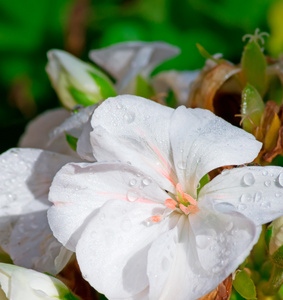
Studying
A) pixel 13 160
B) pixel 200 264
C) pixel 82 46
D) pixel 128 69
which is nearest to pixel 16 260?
pixel 13 160

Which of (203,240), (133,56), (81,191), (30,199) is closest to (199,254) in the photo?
(203,240)

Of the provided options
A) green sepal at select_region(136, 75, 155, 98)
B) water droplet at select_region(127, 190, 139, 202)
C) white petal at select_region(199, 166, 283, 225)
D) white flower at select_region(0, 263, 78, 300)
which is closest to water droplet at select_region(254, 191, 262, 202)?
white petal at select_region(199, 166, 283, 225)

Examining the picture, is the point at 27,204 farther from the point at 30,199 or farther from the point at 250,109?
the point at 250,109

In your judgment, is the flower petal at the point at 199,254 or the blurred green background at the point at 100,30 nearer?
the flower petal at the point at 199,254

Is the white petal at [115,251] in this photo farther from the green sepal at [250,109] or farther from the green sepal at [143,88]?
the green sepal at [143,88]

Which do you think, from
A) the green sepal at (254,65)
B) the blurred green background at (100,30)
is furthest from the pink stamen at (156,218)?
the blurred green background at (100,30)

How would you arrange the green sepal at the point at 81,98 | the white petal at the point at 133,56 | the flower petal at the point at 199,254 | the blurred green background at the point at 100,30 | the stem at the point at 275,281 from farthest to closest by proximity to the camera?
the blurred green background at the point at 100,30, the white petal at the point at 133,56, the green sepal at the point at 81,98, the stem at the point at 275,281, the flower petal at the point at 199,254
